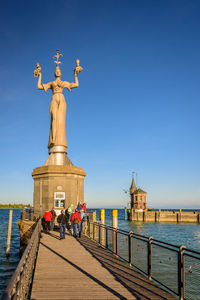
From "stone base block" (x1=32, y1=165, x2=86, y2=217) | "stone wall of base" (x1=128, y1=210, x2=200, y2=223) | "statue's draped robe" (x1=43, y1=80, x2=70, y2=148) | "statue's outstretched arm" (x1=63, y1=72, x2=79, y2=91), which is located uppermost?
"statue's outstretched arm" (x1=63, y1=72, x2=79, y2=91)

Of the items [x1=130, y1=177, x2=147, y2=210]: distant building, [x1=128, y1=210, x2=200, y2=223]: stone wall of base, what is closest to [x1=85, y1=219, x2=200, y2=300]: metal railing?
[x1=128, y1=210, x2=200, y2=223]: stone wall of base

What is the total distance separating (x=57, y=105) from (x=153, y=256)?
1649 cm

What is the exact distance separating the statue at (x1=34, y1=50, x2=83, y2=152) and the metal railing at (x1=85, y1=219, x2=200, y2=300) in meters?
12.1

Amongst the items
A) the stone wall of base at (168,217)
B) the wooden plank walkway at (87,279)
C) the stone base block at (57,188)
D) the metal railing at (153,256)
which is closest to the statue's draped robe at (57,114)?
the stone base block at (57,188)

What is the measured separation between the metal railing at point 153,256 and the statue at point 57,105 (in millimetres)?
12139

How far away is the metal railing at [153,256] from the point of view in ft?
22.9

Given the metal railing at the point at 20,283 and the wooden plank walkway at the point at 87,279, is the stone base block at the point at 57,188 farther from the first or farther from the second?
the metal railing at the point at 20,283

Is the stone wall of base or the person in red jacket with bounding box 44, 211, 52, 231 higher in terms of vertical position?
the person in red jacket with bounding box 44, 211, 52, 231

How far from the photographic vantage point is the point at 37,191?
23922mm

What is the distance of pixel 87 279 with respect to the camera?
8289 millimetres

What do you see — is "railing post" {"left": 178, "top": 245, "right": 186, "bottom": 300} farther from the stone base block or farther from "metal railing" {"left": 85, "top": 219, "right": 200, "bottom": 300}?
the stone base block

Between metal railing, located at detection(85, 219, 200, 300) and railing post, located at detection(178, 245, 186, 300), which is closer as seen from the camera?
railing post, located at detection(178, 245, 186, 300)

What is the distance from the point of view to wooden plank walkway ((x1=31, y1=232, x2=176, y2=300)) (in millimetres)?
6984

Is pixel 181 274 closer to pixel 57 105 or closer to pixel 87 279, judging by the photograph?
pixel 87 279
